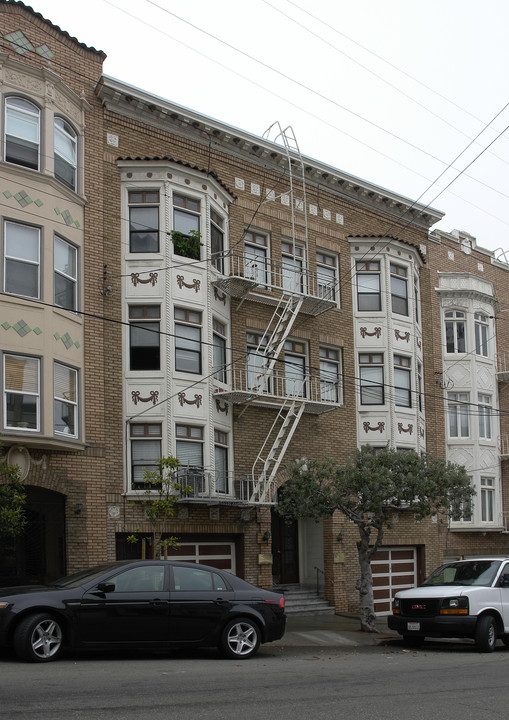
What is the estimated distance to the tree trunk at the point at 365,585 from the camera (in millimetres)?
18109

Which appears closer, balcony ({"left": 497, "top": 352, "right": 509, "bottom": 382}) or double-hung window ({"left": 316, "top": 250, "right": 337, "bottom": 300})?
double-hung window ({"left": 316, "top": 250, "right": 337, "bottom": 300})

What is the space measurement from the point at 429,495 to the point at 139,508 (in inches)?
255

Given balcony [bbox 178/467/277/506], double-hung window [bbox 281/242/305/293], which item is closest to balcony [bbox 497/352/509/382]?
double-hung window [bbox 281/242/305/293]

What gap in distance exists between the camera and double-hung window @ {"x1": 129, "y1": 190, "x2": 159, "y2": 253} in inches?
826

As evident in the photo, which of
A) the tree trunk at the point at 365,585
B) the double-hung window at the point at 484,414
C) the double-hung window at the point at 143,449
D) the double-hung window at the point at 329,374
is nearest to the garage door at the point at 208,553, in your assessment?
the double-hung window at the point at 143,449

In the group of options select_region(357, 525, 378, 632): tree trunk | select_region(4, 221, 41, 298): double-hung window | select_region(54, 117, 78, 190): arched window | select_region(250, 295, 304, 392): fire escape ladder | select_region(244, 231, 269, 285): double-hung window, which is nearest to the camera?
select_region(4, 221, 41, 298): double-hung window

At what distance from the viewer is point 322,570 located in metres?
24.3

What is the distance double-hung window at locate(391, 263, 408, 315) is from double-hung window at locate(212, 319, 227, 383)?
6.63 m

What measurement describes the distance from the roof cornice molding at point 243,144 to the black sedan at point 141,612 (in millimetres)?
12703

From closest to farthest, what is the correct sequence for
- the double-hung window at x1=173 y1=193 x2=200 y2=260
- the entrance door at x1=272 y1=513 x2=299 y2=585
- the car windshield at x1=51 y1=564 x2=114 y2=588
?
the car windshield at x1=51 y1=564 x2=114 y2=588 → the double-hung window at x1=173 y1=193 x2=200 y2=260 → the entrance door at x1=272 y1=513 x2=299 y2=585

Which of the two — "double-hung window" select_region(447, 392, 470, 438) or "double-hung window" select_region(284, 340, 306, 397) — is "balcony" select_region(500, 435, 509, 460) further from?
"double-hung window" select_region(284, 340, 306, 397)

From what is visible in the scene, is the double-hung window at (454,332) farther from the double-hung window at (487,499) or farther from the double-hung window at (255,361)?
the double-hung window at (255,361)

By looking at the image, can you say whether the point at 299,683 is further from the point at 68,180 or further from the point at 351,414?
the point at 351,414

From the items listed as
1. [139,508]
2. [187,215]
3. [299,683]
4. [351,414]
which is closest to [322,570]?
[351,414]
